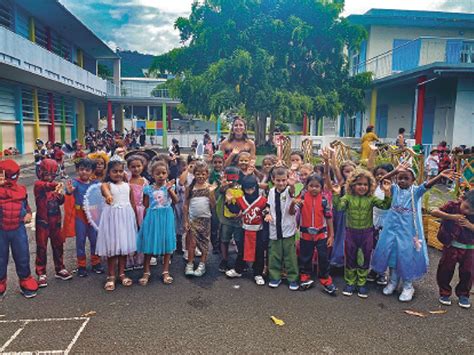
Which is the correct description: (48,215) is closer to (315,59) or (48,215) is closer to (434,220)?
(434,220)

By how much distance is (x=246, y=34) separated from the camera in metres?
16.4

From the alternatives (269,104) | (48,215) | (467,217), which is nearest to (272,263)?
(467,217)

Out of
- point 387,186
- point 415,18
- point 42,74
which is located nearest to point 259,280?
point 387,186

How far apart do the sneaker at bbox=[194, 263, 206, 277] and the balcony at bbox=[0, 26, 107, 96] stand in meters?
12.1

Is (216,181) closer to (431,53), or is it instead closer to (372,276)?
(372,276)

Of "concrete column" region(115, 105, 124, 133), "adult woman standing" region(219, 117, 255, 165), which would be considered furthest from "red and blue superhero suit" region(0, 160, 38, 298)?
"concrete column" region(115, 105, 124, 133)

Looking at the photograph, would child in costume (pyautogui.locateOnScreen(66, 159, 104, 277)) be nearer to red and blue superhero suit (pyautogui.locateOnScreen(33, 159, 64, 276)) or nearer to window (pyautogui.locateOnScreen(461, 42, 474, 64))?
red and blue superhero suit (pyautogui.locateOnScreen(33, 159, 64, 276))

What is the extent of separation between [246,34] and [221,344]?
49.1 feet

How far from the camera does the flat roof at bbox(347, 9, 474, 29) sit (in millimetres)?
17672

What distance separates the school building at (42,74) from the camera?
1567cm

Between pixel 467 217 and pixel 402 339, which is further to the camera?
pixel 467 217

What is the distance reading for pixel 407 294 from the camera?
13.7ft

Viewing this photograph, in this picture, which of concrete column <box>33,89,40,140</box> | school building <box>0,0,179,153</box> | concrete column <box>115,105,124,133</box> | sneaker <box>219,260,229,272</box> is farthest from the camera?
concrete column <box>115,105,124,133</box>

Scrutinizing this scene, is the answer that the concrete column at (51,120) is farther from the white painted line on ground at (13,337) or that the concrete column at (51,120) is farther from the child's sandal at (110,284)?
the white painted line on ground at (13,337)
